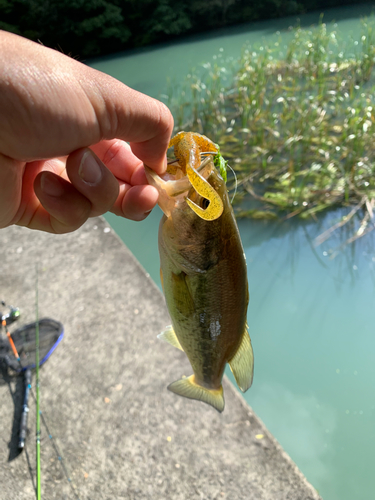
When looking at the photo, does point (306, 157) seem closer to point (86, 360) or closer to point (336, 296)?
point (336, 296)

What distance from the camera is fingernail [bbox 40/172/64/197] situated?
3.89 ft

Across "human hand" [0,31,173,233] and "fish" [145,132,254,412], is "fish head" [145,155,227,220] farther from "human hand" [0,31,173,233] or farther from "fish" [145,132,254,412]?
"human hand" [0,31,173,233]

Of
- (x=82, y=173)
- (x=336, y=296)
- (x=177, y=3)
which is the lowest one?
(x=336, y=296)

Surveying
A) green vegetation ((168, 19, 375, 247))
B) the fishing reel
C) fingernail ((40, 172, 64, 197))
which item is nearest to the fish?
fingernail ((40, 172, 64, 197))

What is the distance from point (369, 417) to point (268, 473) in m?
1.35

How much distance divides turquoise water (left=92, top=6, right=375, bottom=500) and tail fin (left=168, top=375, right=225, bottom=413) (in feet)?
6.18

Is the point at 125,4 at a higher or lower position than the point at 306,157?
higher

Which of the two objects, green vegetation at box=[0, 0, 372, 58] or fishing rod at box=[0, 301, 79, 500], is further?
green vegetation at box=[0, 0, 372, 58]

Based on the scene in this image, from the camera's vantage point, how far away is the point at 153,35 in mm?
16812

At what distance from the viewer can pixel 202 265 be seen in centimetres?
115

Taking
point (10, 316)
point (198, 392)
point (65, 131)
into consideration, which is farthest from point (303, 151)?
point (65, 131)

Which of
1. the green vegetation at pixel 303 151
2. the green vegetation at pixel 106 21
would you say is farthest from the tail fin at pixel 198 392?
the green vegetation at pixel 106 21

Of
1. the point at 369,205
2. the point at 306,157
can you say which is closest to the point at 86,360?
the point at 369,205

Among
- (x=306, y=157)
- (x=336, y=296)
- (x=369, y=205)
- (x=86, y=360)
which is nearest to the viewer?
(x=86, y=360)
